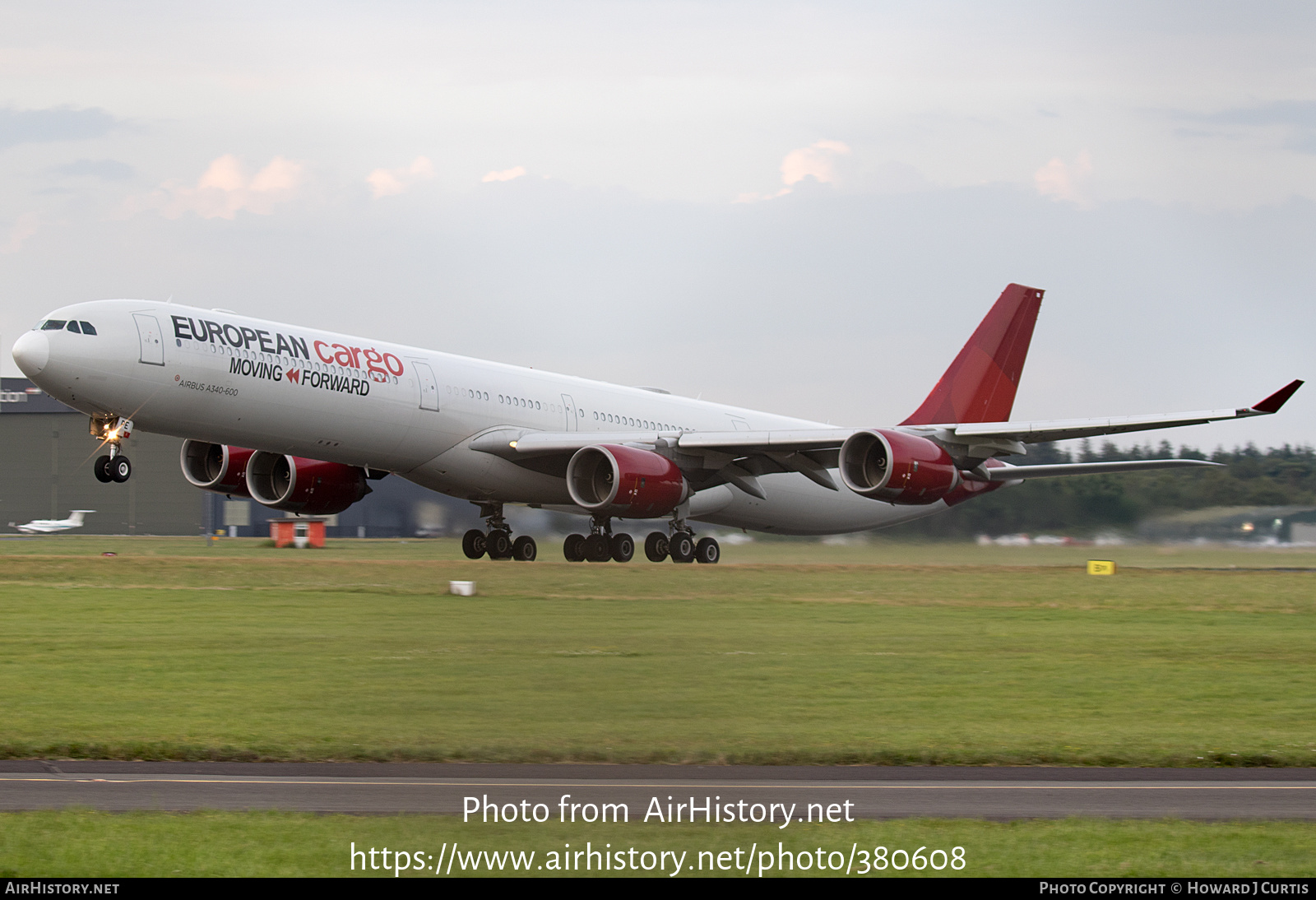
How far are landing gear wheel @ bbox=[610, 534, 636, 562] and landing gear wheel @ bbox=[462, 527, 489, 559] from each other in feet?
10.7

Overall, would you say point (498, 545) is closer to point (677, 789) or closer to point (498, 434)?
point (498, 434)

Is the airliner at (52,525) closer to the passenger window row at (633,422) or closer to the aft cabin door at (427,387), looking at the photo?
the passenger window row at (633,422)

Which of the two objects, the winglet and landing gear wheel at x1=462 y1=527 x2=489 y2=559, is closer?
the winglet

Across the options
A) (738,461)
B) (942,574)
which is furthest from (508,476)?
(942,574)

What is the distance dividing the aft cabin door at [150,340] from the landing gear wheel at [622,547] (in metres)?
12.0

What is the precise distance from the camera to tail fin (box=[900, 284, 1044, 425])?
4044 centimetres

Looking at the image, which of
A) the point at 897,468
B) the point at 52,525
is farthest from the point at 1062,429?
the point at 52,525

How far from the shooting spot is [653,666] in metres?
14.8

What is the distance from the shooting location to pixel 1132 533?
34750 millimetres

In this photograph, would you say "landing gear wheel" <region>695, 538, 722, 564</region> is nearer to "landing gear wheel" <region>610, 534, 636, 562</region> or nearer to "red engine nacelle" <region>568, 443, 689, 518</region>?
"landing gear wheel" <region>610, 534, 636, 562</region>

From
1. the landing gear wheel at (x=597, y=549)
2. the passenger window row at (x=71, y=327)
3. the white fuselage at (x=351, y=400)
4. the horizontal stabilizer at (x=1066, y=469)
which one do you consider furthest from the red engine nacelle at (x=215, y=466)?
the horizontal stabilizer at (x=1066, y=469)

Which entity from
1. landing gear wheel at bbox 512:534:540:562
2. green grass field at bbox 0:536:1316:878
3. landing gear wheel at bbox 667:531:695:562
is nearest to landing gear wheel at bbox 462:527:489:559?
landing gear wheel at bbox 512:534:540:562

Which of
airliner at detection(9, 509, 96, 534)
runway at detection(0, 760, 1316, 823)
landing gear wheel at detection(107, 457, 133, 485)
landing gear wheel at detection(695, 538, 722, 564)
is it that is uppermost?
airliner at detection(9, 509, 96, 534)

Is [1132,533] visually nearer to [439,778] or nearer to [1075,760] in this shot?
[1075,760]
